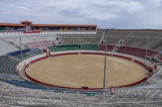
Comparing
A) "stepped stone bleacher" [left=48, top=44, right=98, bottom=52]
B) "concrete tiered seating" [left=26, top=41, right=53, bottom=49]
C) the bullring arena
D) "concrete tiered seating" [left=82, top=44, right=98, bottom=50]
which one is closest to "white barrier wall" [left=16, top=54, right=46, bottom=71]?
the bullring arena

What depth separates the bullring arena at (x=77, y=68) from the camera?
11406 mm

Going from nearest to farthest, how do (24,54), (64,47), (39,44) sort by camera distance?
(24,54) < (39,44) < (64,47)

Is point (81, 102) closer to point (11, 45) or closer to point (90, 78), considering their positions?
point (90, 78)

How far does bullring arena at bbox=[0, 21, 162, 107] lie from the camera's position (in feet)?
37.4

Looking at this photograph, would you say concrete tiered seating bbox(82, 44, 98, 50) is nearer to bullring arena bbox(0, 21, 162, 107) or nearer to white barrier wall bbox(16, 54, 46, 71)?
bullring arena bbox(0, 21, 162, 107)

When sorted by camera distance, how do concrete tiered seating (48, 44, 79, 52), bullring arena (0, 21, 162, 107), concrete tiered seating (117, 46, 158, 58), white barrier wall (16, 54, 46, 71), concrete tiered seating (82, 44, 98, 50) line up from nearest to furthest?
bullring arena (0, 21, 162, 107), white barrier wall (16, 54, 46, 71), concrete tiered seating (117, 46, 158, 58), concrete tiered seating (48, 44, 79, 52), concrete tiered seating (82, 44, 98, 50)

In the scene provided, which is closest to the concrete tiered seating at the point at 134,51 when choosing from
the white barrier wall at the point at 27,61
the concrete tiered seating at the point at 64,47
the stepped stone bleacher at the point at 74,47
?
the stepped stone bleacher at the point at 74,47

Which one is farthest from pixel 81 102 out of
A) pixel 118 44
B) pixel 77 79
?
pixel 118 44

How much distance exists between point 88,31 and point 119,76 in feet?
172

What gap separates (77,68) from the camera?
32.1 metres

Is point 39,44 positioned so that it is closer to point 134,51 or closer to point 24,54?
point 24,54

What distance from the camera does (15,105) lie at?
1010 cm

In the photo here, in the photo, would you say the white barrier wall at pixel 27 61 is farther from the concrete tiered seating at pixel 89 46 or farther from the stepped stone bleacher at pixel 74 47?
the concrete tiered seating at pixel 89 46

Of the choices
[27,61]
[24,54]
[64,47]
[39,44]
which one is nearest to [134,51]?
[64,47]
